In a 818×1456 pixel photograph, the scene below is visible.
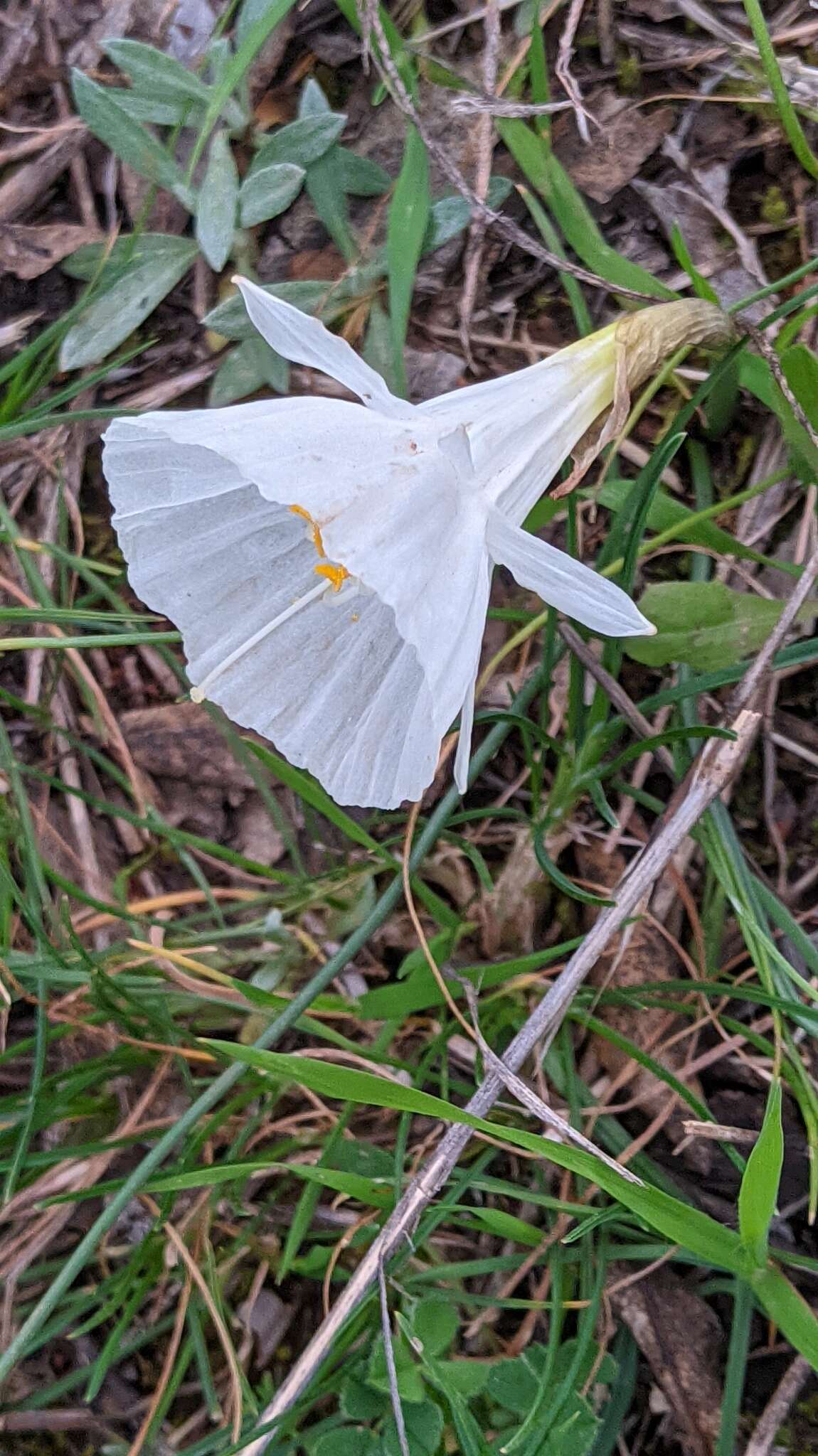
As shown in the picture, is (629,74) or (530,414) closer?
(530,414)

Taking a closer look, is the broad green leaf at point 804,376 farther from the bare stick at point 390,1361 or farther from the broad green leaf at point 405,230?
the bare stick at point 390,1361

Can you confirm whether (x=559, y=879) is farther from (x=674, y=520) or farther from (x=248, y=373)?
(x=248, y=373)

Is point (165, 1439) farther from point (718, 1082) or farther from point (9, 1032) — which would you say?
point (718, 1082)

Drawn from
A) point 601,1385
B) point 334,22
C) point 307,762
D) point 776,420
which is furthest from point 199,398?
point 601,1385

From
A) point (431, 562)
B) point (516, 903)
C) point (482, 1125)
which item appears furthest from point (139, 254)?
point (482, 1125)

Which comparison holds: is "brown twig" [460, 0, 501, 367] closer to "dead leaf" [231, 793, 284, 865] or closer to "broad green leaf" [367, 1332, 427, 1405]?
"dead leaf" [231, 793, 284, 865]

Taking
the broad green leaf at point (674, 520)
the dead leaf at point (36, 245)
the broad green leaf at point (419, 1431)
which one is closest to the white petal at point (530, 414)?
the broad green leaf at point (674, 520)
